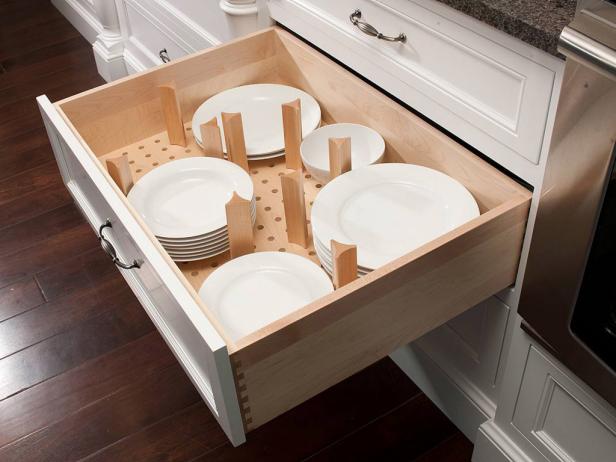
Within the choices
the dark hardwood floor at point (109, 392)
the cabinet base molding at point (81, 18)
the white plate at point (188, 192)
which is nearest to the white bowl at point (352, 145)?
the white plate at point (188, 192)

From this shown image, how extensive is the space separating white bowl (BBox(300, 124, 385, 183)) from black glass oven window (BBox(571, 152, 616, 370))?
17.8 inches

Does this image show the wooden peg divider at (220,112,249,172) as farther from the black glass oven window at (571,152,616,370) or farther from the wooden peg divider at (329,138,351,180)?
the black glass oven window at (571,152,616,370)

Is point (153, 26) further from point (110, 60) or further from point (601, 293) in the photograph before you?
point (601, 293)

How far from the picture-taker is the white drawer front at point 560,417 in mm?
1191

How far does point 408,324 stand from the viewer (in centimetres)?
109

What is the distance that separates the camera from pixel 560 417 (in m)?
1.28

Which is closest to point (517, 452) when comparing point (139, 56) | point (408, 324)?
point (408, 324)

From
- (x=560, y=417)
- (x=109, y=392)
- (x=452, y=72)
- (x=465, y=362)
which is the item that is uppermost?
(x=452, y=72)

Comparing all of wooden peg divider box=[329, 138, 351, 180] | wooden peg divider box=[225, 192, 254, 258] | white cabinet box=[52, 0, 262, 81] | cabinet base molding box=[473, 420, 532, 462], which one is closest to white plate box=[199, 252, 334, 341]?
wooden peg divider box=[225, 192, 254, 258]

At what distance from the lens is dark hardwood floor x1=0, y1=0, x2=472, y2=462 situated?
1.59 m

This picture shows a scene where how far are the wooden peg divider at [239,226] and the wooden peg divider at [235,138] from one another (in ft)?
0.68

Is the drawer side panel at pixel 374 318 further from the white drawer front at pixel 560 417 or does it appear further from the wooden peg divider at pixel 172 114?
the wooden peg divider at pixel 172 114

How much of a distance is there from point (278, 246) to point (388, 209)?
19 centimetres

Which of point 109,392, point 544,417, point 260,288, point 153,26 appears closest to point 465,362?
point 544,417
